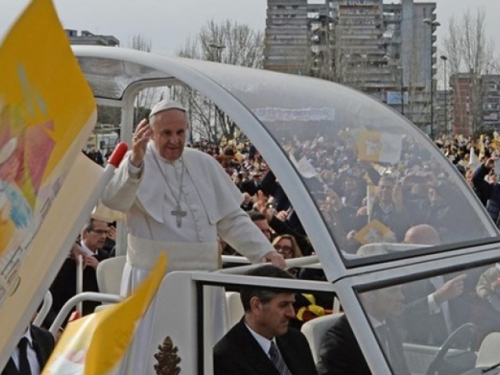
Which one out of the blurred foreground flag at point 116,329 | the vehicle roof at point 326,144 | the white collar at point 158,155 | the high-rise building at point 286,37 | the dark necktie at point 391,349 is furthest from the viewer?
the high-rise building at point 286,37

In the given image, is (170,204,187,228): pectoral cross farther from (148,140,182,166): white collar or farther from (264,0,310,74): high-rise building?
(264,0,310,74): high-rise building

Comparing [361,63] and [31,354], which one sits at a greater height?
[361,63]

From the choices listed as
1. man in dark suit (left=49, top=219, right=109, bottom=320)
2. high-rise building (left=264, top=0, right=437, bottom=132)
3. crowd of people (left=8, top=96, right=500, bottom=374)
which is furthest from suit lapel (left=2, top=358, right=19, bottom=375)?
high-rise building (left=264, top=0, right=437, bottom=132)

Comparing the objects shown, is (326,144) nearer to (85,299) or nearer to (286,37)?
(85,299)

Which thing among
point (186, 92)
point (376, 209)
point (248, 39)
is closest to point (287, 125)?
point (376, 209)

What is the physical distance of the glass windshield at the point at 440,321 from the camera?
337cm

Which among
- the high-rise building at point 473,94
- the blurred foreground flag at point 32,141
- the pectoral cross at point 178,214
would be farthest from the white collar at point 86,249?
the high-rise building at point 473,94

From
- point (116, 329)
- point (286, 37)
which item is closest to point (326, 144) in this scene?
point (116, 329)

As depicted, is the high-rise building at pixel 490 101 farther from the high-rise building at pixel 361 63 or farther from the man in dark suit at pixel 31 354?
the man in dark suit at pixel 31 354

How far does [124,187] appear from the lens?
403 cm

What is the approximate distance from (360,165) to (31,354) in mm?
1534

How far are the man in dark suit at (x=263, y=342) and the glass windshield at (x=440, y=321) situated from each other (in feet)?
1.61

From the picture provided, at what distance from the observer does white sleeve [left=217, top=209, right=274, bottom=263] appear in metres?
4.51

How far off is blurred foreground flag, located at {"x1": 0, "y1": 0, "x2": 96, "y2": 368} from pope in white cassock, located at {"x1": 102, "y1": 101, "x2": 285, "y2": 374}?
182cm
